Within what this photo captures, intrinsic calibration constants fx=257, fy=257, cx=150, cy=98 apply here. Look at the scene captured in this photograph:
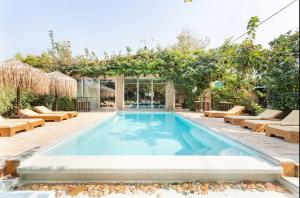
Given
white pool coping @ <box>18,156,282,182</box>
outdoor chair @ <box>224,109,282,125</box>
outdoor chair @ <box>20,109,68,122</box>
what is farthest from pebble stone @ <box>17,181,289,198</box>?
outdoor chair @ <box>20,109,68,122</box>

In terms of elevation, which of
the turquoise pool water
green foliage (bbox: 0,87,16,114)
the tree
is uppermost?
the tree

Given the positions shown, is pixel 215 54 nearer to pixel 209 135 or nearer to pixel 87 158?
pixel 209 135

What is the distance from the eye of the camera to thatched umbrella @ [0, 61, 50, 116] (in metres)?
8.86

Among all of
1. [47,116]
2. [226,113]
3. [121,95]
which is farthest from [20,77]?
[121,95]

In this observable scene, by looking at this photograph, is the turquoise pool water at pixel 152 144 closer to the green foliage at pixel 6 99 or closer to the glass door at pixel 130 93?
the green foliage at pixel 6 99

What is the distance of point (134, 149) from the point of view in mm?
6996

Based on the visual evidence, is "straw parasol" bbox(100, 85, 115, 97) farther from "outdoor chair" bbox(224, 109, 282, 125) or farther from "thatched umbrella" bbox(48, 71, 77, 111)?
"outdoor chair" bbox(224, 109, 282, 125)

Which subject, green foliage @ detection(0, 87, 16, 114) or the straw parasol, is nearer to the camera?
green foliage @ detection(0, 87, 16, 114)

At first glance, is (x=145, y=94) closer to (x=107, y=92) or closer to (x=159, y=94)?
(x=159, y=94)

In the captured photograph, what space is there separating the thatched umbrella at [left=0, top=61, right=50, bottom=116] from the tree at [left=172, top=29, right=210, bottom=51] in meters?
23.0

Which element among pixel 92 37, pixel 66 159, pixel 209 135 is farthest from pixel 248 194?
pixel 92 37

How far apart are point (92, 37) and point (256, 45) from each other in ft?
51.4

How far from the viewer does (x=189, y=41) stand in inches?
1247

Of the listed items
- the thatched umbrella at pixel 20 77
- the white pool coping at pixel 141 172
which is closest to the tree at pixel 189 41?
the thatched umbrella at pixel 20 77
